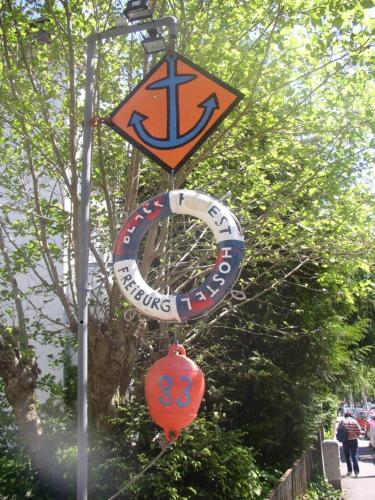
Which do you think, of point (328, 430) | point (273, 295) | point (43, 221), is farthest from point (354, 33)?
point (328, 430)

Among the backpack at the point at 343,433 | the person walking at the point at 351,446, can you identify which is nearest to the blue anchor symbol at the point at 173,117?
the person walking at the point at 351,446

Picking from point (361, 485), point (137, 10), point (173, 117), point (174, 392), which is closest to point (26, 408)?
point (174, 392)

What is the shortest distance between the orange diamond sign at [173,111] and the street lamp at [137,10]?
44 cm

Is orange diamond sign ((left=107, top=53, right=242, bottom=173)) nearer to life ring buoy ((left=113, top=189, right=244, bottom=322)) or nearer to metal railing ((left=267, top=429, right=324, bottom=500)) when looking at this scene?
life ring buoy ((left=113, top=189, right=244, bottom=322))

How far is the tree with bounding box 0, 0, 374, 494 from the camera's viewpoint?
6.86 m

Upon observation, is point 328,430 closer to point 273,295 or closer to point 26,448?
point 273,295

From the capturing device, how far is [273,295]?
11.6 metres

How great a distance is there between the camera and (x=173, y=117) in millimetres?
4539

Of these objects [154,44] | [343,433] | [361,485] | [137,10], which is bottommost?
[361,485]

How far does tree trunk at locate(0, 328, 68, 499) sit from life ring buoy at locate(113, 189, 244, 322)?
3.53 meters

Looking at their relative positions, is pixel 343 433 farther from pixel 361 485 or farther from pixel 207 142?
pixel 207 142

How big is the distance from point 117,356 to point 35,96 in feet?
11.5

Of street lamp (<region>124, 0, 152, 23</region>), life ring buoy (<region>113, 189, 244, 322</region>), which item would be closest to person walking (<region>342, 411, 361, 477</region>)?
life ring buoy (<region>113, 189, 244, 322</region>)

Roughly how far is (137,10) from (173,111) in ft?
3.27
